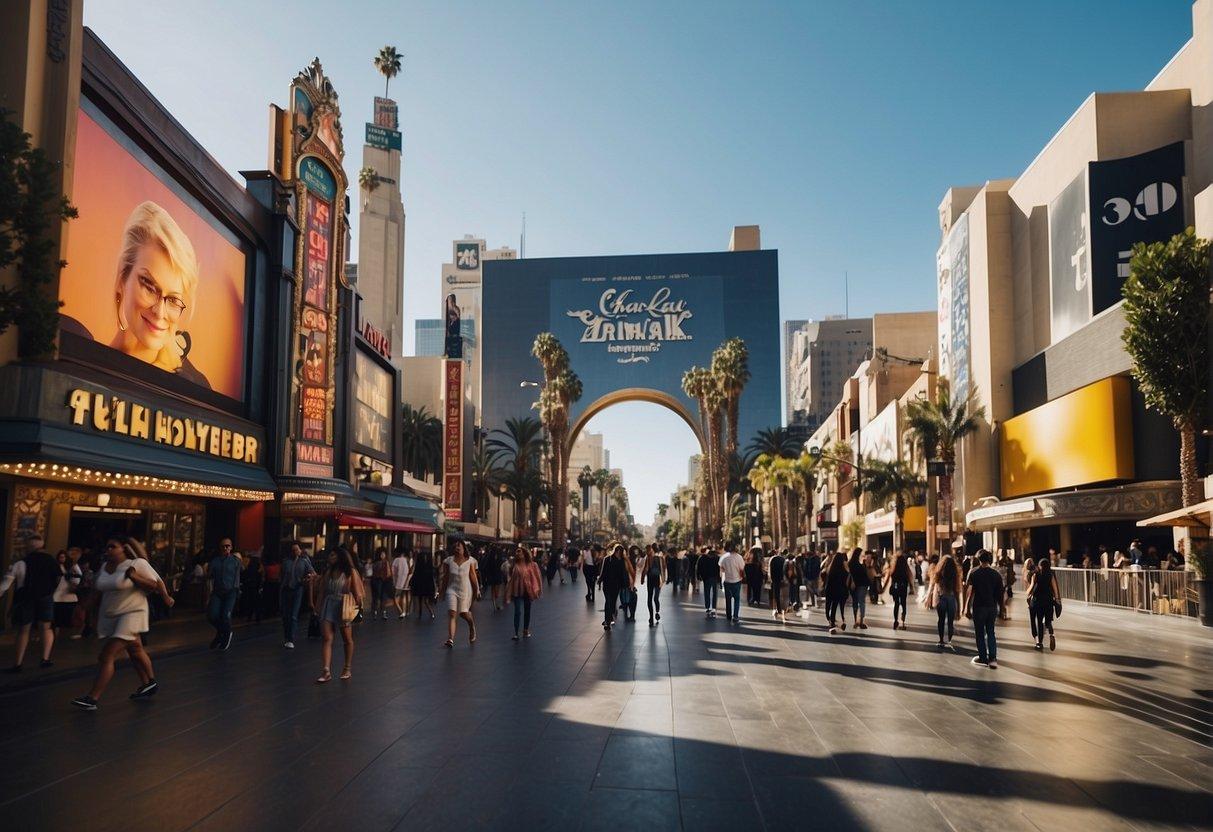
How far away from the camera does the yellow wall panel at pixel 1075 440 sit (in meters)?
34.7

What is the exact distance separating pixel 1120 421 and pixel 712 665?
1111 inches

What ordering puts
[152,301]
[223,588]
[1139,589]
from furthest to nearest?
[1139,589], [152,301], [223,588]

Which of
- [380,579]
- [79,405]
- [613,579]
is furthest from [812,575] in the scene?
[79,405]

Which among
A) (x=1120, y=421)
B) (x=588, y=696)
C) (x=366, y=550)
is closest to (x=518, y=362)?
(x=366, y=550)

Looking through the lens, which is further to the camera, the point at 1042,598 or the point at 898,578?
the point at 898,578

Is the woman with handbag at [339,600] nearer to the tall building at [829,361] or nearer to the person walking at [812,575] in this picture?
the person walking at [812,575]

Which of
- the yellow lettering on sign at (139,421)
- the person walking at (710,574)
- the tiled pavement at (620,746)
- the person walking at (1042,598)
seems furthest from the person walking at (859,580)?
the yellow lettering on sign at (139,421)

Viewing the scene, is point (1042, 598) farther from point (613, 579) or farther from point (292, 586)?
point (292, 586)

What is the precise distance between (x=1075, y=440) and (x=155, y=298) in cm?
3266

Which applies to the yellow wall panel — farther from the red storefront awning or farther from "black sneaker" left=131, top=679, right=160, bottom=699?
"black sneaker" left=131, top=679, right=160, bottom=699

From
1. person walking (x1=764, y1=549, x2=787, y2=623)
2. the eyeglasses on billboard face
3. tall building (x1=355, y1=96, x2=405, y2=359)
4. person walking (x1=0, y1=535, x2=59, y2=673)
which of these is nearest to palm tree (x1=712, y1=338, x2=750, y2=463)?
tall building (x1=355, y1=96, x2=405, y2=359)

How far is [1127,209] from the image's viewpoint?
1383 inches

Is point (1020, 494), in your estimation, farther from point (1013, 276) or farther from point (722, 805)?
point (722, 805)

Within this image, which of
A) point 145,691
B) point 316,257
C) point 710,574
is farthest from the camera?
point 316,257
